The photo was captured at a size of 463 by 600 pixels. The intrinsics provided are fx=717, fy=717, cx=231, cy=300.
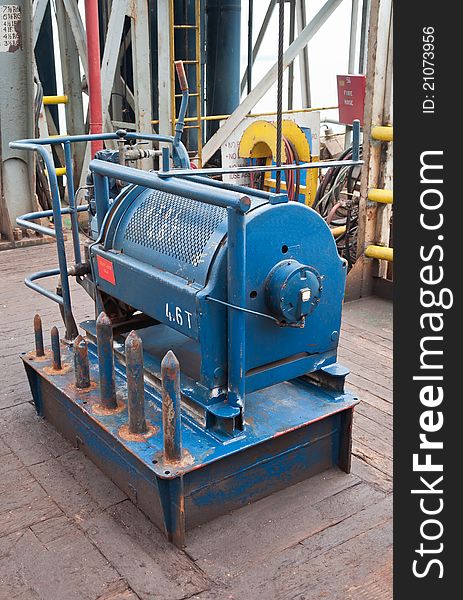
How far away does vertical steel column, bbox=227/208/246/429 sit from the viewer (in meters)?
2.43

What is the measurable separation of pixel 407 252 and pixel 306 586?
1181 mm

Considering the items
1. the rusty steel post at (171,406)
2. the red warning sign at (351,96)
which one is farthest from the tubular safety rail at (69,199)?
the red warning sign at (351,96)

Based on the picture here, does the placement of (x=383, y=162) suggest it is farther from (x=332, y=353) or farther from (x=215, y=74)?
(x=215, y=74)

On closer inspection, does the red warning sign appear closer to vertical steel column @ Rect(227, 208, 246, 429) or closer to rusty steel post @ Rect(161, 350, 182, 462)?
vertical steel column @ Rect(227, 208, 246, 429)

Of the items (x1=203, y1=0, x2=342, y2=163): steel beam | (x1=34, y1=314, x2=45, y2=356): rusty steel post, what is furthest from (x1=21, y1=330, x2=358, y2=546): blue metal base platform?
(x1=203, y1=0, x2=342, y2=163): steel beam

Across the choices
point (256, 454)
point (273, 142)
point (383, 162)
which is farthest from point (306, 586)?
point (273, 142)

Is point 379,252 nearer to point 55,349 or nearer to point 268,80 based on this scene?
point 55,349

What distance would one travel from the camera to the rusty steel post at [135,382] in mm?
2600

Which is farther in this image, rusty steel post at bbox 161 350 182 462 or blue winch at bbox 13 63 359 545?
blue winch at bbox 13 63 359 545

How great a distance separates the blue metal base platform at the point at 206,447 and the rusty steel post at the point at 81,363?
0.04 meters

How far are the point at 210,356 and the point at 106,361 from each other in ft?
1.63

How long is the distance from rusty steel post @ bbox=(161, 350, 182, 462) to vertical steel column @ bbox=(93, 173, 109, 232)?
1089 millimetres

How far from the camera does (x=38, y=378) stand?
347 centimetres

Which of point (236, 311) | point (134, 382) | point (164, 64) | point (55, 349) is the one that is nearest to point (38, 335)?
point (55, 349)
